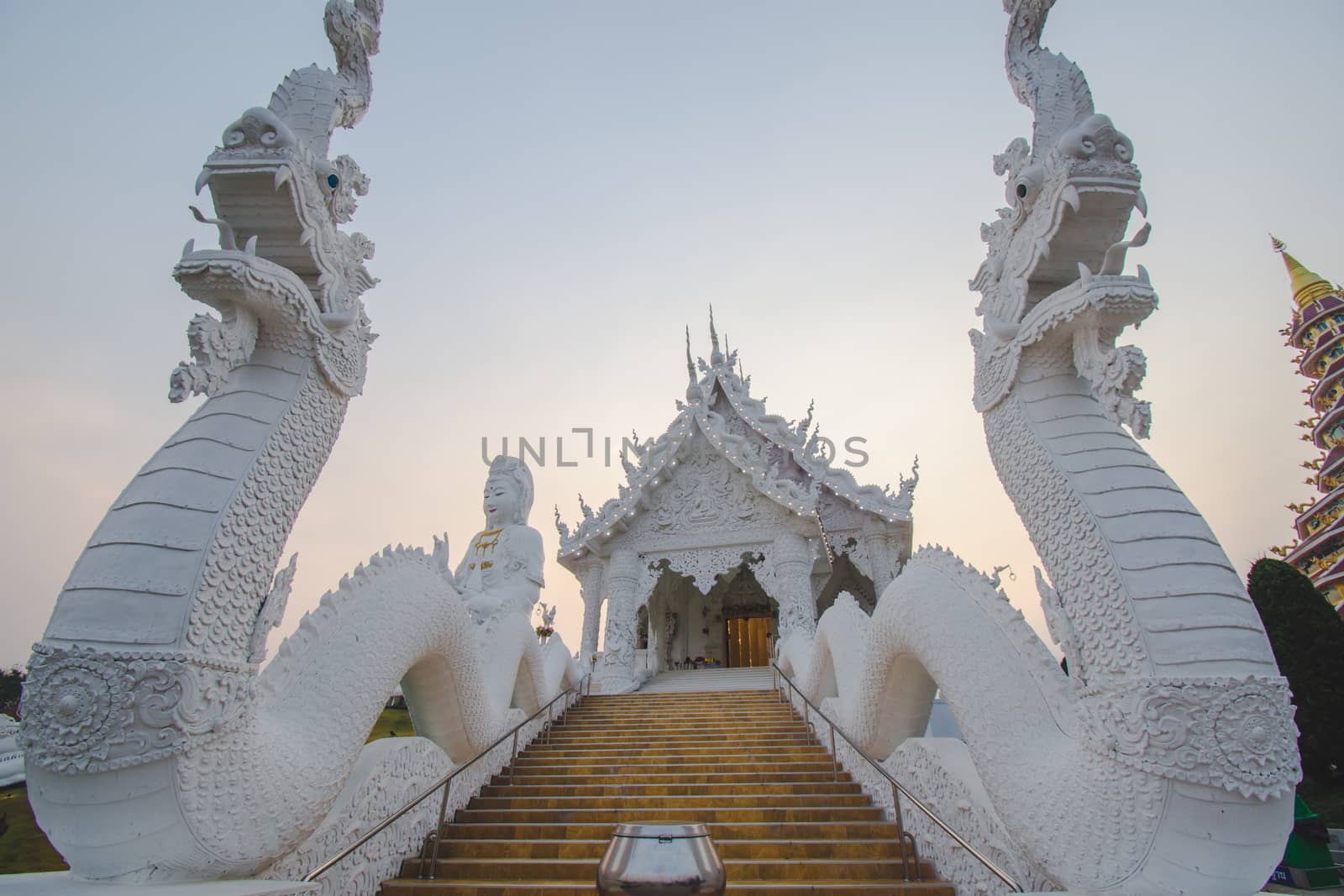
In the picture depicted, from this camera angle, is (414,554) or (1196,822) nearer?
(1196,822)

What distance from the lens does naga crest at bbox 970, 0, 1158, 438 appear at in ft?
10.1

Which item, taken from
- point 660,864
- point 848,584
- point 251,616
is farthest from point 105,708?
point 848,584

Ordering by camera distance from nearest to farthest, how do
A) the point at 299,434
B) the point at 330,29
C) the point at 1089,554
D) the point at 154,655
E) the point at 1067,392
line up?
the point at 154,655 → the point at 1089,554 → the point at 299,434 → the point at 1067,392 → the point at 330,29

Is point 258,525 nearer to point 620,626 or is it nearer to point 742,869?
point 742,869

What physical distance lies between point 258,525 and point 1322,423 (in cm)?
2355

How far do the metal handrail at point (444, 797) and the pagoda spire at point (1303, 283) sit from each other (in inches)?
861

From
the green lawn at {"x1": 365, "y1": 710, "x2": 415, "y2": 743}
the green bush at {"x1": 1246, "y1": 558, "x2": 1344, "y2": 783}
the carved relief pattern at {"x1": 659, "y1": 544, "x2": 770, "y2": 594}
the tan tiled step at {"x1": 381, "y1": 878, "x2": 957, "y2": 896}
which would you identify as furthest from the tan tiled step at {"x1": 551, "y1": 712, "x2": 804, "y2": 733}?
the green bush at {"x1": 1246, "y1": 558, "x2": 1344, "y2": 783}

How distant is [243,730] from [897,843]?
3605 mm

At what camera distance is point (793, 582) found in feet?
31.8

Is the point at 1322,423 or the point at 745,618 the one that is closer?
the point at 745,618

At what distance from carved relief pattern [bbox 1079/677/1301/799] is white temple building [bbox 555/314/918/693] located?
6.91m

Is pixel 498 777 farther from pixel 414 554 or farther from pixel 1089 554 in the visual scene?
pixel 1089 554

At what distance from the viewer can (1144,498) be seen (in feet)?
9.53

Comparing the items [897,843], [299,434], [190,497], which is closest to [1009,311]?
[897,843]
